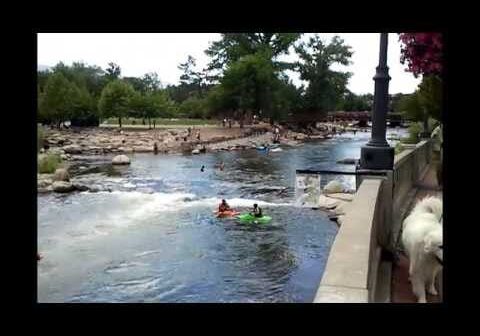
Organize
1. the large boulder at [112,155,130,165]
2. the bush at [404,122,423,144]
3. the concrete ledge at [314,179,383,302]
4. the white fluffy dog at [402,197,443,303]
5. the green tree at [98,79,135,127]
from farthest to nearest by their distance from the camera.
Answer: the green tree at [98,79,135,127] → the large boulder at [112,155,130,165] → the bush at [404,122,423,144] → the white fluffy dog at [402,197,443,303] → the concrete ledge at [314,179,383,302]

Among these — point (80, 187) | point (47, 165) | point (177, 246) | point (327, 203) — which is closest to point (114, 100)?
point (47, 165)

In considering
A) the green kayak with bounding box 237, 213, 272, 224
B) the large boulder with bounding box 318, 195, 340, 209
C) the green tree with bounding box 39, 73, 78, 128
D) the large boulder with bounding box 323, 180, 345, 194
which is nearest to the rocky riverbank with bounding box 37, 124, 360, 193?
the green tree with bounding box 39, 73, 78, 128

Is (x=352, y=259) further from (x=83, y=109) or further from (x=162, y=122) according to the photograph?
(x=162, y=122)

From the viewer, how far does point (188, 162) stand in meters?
37.8

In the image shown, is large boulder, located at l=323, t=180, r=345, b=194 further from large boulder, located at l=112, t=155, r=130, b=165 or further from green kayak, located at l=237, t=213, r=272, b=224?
large boulder, located at l=112, t=155, r=130, b=165

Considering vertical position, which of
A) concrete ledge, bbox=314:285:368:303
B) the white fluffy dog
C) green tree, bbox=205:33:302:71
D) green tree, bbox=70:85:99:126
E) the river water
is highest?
green tree, bbox=205:33:302:71

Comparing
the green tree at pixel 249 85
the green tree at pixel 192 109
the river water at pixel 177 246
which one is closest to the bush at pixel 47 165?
the river water at pixel 177 246

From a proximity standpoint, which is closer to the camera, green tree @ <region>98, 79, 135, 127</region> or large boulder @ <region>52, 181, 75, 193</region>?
large boulder @ <region>52, 181, 75, 193</region>

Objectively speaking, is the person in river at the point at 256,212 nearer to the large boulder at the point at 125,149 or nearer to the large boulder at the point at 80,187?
the large boulder at the point at 80,187

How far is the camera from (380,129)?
8.38 meters

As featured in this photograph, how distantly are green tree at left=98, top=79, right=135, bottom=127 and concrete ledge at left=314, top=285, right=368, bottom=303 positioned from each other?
6060 centimetres

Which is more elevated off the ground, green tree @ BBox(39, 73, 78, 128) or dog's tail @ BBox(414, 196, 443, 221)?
green tree @ BBox(39, 73, 78, 128)

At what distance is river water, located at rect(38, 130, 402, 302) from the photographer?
12.0m
